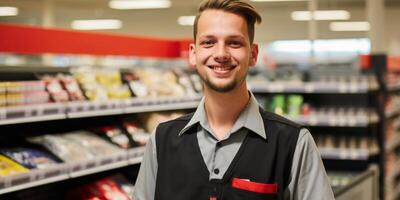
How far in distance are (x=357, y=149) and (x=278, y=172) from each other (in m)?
5.76

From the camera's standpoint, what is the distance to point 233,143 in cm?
181

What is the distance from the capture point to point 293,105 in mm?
7707

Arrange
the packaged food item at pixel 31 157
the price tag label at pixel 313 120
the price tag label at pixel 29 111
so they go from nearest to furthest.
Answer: the price tag label at pixel 29 111, the packaged food item at pixel 31 157, the price tag label at pixel 313 120

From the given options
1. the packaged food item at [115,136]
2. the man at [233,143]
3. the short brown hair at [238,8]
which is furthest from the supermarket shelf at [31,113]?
the short brown hair at [238,8]

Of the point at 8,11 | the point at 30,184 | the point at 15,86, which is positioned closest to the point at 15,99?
the point at 15,86

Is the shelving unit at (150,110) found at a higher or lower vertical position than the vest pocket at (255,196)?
lower

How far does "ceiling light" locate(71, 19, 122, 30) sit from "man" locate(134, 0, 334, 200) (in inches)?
666

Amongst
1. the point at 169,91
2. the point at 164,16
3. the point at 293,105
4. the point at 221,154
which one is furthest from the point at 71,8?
the point at 221,154

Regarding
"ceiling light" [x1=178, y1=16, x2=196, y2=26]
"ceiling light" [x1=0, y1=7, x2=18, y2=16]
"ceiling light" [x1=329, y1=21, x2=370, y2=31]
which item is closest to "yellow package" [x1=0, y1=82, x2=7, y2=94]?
"ceiling light" [x1=0, y1=7, x2=18, y2=16]

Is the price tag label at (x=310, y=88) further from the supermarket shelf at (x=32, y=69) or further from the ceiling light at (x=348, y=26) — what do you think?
the ceiling light at (x=348, y=26)

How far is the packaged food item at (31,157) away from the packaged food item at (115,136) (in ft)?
2.20

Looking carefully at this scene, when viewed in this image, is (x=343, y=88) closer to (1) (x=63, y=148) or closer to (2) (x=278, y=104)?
(2) (x=278, y=104)

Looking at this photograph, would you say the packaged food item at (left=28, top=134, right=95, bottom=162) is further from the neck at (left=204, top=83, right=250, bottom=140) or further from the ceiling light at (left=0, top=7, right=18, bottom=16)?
the ceiling light at (left=0, top=7, right=18, bottom=16)

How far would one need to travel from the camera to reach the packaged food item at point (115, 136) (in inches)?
174
